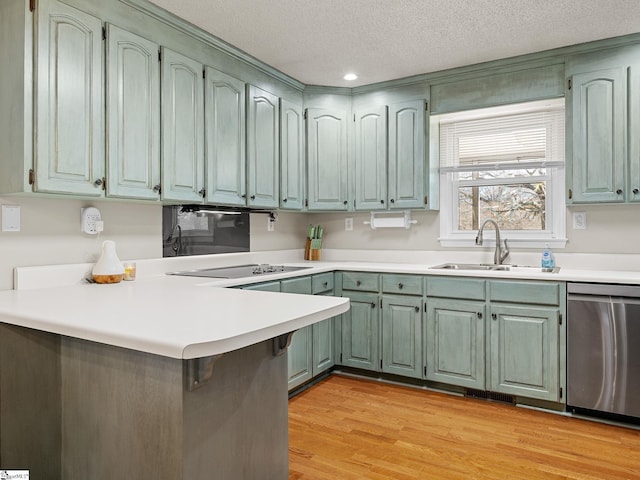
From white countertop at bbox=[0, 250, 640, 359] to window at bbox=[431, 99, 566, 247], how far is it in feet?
2.53

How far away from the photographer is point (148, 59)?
2.44m

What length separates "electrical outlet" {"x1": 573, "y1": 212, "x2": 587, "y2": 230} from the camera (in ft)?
10.6

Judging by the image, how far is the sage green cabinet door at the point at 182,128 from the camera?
254 centimetres

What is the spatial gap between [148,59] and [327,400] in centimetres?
239

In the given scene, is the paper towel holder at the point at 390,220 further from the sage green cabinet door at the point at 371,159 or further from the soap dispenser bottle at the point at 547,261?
the soap dispenser bottle at the point at 547,261

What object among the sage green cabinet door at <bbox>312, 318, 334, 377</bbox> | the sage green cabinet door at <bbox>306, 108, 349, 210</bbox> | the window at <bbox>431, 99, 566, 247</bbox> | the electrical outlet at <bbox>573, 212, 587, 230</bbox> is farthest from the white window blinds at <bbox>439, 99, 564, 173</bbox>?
the sage green cabinet door at <bbox>312, 318, 334, 377</bbox>

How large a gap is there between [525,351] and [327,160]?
6.98ft

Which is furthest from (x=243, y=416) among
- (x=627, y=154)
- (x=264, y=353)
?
(x=627, y=154)

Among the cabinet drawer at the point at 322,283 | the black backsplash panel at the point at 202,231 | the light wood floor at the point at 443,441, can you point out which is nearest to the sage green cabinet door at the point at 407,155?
the cabinet drawer at the point at 322,283

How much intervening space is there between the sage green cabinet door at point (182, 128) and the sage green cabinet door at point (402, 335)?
63.3 inches

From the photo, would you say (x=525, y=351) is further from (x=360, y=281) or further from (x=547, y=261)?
(x=360, y=281)

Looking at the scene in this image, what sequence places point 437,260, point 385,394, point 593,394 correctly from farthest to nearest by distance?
point 437,260
point 385,394
point 593,394

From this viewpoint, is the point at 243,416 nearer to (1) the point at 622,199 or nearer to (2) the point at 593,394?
(2) the point at 593,394

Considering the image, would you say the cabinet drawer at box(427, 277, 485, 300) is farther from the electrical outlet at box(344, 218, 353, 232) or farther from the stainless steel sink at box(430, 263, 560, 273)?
the electrical outlet at box(344, 218, 353, 232)
